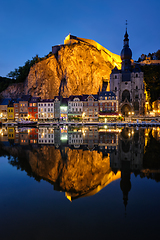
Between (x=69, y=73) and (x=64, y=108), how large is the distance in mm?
17524

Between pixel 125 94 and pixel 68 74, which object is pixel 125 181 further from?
pixel 68 74

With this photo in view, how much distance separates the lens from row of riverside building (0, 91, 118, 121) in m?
57.6

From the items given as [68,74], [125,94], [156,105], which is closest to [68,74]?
[68,74]

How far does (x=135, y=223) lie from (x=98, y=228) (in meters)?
1.03

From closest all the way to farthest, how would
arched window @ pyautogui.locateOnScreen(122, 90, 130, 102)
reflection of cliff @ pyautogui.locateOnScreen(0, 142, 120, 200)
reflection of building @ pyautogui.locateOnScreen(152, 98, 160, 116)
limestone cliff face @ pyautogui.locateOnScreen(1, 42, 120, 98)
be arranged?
1. reflection of cliff @ pyautogui.locateOnScreen(0, 142, 120, 200)
2. arched window @ pyautogui.locateOnScreen(122, 90, 130, 102)
3. reflection of building @ pyautogui.locateOnScreen(152, 98, 160, 116)
4. limestone cliff face @ pyautogui.locateOnScreen(1, 42, 120, 98)

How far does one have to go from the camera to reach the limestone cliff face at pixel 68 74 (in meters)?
70.9

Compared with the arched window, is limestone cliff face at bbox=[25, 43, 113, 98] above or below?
above

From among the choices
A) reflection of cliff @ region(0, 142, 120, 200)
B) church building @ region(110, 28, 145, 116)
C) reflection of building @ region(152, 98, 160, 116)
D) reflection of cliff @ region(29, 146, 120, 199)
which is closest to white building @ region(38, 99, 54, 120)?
church building @ region(110, 28, 145, 116)

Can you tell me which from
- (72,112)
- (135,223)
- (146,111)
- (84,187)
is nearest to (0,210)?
(84,187)

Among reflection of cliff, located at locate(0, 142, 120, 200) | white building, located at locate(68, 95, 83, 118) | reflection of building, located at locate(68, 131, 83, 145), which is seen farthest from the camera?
white building, located at locate(68, 95, 83, 118)

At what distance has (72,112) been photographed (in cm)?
5928

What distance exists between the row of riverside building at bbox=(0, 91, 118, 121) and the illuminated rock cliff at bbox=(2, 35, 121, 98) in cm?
1032

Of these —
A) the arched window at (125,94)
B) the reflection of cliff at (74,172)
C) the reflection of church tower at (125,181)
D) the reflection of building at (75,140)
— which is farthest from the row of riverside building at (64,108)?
the reflection of church tower at (125,181)

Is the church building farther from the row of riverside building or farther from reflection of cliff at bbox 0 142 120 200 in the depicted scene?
reflection of cliff at bbox 0 142 120 200
